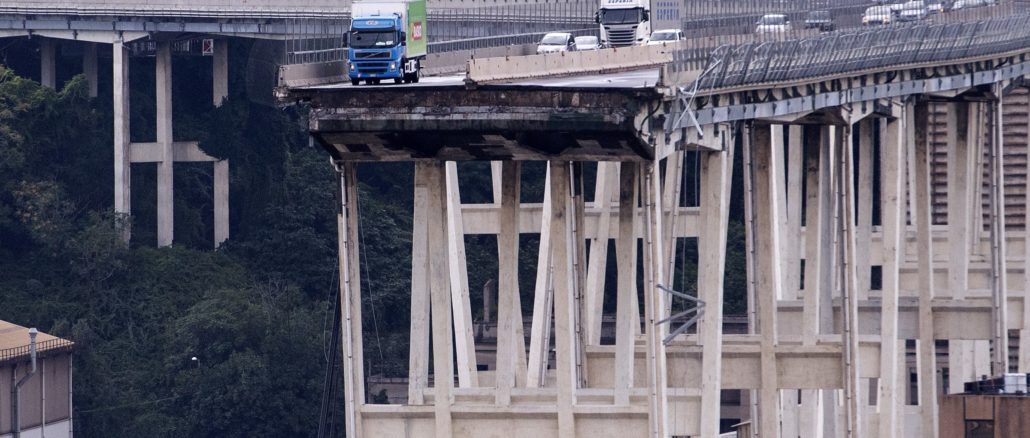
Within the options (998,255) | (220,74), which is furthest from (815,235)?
(220,74)

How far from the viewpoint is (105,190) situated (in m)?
124

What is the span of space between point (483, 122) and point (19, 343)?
55.1 metres

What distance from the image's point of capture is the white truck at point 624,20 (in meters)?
78.4

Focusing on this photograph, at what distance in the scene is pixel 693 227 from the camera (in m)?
75.6

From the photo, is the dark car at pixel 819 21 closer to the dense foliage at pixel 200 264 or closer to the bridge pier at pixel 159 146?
the dense foliage at pixel 200 264

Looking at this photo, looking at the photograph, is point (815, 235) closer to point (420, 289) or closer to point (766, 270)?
point (766, 270)

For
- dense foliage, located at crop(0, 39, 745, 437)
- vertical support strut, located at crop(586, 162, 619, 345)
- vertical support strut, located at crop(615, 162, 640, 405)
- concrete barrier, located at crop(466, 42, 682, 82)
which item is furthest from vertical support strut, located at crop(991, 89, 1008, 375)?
dense foliage, located at crop(0, 39, 745, 437)

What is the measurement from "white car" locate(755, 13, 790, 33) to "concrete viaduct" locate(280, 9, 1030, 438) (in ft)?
3.80

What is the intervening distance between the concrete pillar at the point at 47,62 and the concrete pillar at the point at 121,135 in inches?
175

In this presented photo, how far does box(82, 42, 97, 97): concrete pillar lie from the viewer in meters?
124

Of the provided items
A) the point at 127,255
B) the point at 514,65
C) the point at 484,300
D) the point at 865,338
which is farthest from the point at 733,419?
the point at 514,65

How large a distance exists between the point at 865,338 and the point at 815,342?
120 inches

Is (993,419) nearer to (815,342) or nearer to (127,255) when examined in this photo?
(815,342)

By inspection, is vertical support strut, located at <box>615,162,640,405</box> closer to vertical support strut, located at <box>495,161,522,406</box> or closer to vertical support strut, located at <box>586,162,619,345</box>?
Result: vertical support strut, located at <box>495,161,522,406</box>
